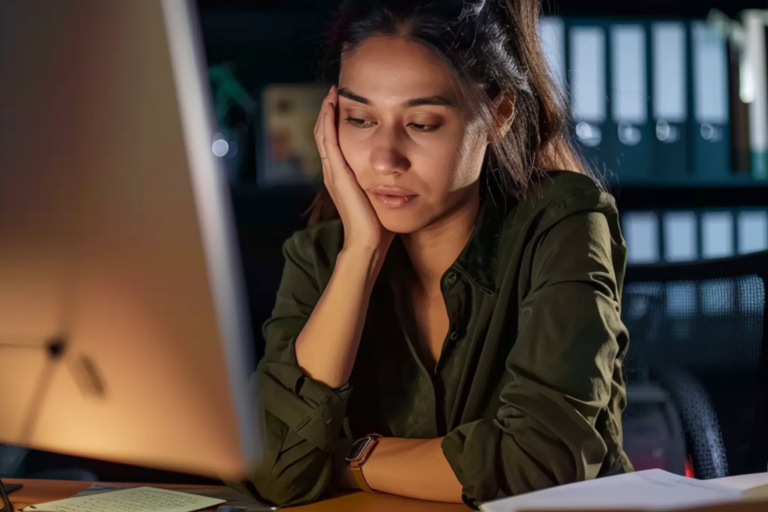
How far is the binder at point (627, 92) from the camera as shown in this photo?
1.87 metres

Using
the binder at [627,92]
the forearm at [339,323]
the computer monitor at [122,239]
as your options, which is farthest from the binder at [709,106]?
the computer monitor at [122,239]

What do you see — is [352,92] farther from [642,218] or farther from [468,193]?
[642,218]

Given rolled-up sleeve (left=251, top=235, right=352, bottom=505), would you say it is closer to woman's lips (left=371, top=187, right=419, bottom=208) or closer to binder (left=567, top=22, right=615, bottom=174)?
woman's lips (left=371, top=187, right=419, bottom=208)

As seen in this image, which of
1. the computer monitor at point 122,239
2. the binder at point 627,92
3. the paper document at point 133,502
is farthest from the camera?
the binder at point 627,92

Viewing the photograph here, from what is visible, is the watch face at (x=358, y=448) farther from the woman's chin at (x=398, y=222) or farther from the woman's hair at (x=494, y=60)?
the woman's hair at (x=494, y=60)

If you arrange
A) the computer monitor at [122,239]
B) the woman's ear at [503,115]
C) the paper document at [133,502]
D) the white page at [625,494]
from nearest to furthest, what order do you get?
the computer monitor at [122,239], the white page at [625,494], the paper document at [133,502], the woman's ear at [503,115]

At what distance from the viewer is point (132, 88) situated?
53 centimetres

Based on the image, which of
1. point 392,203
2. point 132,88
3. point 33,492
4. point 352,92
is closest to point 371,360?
point 392,203

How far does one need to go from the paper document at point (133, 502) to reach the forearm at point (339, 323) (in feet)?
0.87

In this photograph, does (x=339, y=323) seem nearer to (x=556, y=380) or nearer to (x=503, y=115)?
(x=556, y=380)

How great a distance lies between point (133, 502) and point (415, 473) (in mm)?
341

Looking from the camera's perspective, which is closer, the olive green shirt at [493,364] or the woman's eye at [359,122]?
the olive green shirt at [493,364]

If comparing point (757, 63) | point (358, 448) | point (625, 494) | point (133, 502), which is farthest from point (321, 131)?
point (757, 63)

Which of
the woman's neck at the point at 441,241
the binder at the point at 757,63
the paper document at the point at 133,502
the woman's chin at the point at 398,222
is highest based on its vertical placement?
the binder at the point at 757,63
